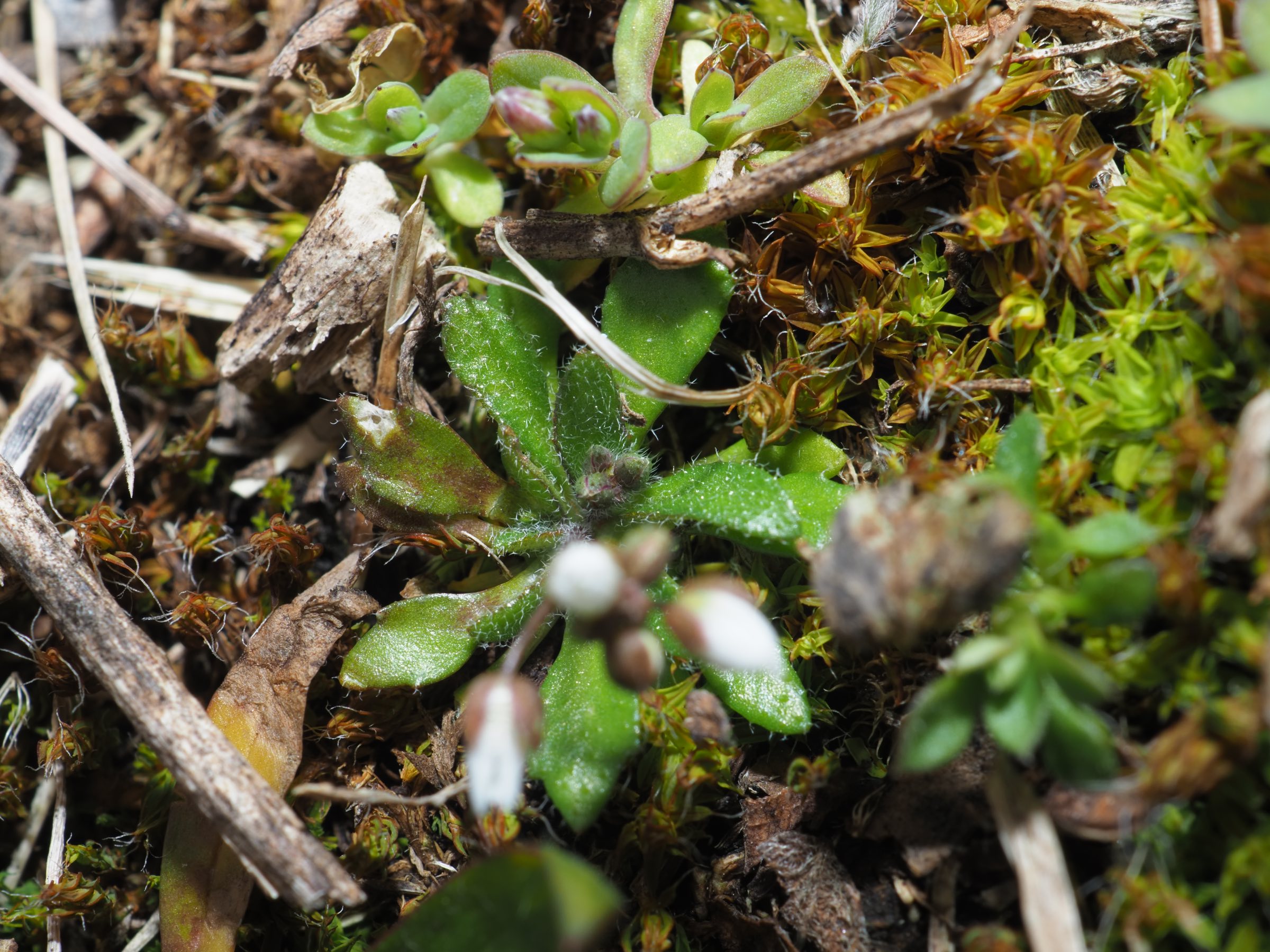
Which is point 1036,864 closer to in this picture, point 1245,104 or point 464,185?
point 1245,104

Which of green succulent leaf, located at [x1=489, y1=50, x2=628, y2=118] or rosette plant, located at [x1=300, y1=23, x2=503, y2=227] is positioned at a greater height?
green succulent leaf, located at [x1=489, y1=50, x2=628, y2=118]

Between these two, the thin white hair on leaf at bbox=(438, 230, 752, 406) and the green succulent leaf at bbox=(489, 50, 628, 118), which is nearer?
the thin white hair on leaf at bbox=(438, 230, 752, 406)

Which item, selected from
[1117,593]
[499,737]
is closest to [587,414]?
[499,737]

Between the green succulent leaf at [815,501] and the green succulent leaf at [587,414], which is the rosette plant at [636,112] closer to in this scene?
the green succulent leaf at [587,414]

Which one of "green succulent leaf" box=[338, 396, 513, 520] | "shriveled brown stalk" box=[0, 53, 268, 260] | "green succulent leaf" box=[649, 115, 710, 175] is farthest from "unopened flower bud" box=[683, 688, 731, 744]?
"shriveled brown stalk" box=[0, 53, 268, 260]

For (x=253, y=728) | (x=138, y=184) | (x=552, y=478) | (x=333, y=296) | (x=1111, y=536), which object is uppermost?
(x=138, y=184)

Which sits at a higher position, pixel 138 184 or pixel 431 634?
pixel 138 184

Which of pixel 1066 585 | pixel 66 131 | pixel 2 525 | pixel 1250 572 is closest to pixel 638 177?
pixel 1066 585

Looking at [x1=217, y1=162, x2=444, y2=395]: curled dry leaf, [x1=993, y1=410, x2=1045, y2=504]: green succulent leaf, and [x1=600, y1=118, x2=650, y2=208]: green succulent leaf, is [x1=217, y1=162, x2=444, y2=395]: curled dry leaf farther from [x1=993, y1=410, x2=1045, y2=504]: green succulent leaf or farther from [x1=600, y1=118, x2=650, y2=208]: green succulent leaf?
[x1=993, y1=410, x2=1045, y2=504]: green succulent leaf
